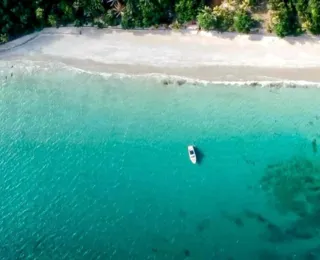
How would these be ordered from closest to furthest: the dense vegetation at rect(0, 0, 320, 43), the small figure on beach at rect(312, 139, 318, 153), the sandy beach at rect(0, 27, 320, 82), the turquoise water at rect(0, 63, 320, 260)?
the dense vegetation at rect(0, 0, 320, 43)
the turquoise water at rect(0, 63, 320, 260)
the small figure on beach at rect(312, 139, 318, 153)
the sandy beach at rect(0, 27, 320, 82)

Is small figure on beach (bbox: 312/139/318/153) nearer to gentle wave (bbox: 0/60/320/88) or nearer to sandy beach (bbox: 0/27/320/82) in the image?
gentle wave (bbox: 0/60/320/88)

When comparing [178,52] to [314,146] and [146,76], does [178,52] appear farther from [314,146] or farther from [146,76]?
[314,146]

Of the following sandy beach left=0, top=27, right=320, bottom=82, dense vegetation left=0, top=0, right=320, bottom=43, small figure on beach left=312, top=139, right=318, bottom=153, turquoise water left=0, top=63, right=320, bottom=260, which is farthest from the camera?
sandy beach left=0, top=27, right=320, bottom=82

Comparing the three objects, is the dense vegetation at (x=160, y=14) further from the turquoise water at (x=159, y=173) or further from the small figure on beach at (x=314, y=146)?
the small figure on beach at (x=314, y=146)

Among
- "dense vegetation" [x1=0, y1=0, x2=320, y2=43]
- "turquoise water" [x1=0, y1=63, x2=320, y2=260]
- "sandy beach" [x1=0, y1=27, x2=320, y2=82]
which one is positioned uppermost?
"dense vegetation" [x1=0, y1=0, x2=320, y2=43]

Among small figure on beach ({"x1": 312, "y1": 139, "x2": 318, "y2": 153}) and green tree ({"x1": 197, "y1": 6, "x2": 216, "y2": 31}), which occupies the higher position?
green tree ({"x1": 197, "y1": 6, "x2": 216, "y2": 31})

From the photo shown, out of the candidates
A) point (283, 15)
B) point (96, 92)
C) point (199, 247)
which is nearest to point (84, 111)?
point (96, 92)

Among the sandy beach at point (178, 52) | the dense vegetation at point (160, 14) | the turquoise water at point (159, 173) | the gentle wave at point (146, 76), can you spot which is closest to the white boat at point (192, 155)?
the turquoise water at point (159, 173)

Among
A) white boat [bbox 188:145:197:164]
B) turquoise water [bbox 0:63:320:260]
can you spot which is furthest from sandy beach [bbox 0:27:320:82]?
white boat [bbox 188:145:197:164]
